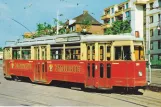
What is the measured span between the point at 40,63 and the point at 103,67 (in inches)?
230

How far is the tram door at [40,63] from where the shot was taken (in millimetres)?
22172

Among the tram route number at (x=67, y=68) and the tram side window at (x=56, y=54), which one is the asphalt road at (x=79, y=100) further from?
the tram side window at (x=56, y=54)

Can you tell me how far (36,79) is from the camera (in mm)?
22984

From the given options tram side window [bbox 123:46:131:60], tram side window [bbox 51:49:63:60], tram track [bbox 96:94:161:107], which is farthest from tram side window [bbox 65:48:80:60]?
tram track [bbox 96:94:161:107]

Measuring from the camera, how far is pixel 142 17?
235ft

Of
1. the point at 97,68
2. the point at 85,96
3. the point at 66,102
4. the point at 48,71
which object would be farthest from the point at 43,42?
the point at 66,102

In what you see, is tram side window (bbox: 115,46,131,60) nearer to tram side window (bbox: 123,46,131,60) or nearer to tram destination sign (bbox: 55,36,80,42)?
tram side window (bbox: 123,46,131,60)

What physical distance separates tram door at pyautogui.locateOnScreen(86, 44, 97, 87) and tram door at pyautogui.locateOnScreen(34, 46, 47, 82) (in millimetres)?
4201

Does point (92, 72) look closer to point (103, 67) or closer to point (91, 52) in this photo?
point (103, 67)

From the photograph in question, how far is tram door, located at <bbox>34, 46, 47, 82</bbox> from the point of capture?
2217cm

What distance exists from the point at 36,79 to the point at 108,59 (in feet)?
22.4

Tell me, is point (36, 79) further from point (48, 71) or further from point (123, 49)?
point (123, 49)

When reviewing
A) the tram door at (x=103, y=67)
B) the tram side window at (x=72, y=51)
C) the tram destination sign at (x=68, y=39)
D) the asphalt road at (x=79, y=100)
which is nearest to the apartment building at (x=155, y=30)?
the tram destination sign at (x=68, y=39)

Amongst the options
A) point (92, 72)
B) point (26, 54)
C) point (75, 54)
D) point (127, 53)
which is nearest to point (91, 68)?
point (92, 72)
